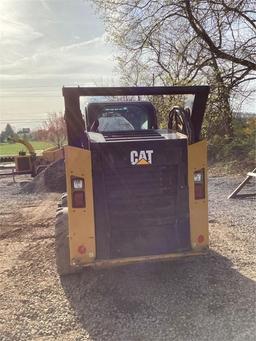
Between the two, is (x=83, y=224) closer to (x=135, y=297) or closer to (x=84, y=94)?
(x=135, y=297)

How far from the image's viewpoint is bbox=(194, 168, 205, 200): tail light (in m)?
5.45

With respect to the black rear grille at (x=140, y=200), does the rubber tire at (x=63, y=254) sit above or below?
below

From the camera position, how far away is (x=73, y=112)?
17.2 feet

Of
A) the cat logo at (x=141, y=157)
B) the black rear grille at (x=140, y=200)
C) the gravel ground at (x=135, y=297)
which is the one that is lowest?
the gravel ground at (x=135, y=297)

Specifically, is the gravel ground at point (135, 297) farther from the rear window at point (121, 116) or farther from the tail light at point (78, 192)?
the rear window at point (121, 116)

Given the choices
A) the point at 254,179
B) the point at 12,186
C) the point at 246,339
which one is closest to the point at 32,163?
the point at 12,186

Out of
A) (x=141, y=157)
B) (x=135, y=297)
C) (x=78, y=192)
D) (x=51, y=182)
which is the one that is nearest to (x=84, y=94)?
(x=141, y=157)

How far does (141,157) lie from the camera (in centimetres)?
525

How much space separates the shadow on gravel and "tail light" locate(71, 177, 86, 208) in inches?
41.0

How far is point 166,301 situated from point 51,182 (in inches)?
456

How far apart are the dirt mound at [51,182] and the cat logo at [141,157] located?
10.6 meters

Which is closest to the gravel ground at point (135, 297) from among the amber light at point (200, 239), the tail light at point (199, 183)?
the amber light at point (200, 239)

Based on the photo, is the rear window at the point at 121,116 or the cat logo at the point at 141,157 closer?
the cat logo at the point at 141,157

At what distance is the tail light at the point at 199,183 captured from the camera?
17.9 feet
